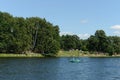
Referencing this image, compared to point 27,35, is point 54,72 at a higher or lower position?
lower

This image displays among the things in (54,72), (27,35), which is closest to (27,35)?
(27,35)

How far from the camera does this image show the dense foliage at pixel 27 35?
538 feet

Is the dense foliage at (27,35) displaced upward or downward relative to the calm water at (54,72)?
upward

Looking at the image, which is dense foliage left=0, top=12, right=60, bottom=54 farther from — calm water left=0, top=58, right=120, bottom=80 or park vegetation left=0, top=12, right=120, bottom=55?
calm water left=0, top=58, right=120, bottom=80

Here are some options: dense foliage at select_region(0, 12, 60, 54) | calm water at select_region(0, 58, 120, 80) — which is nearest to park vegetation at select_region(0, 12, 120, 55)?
dense foliage at select_region(0, 12, 60, 54)

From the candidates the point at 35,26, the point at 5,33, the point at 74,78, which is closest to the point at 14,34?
the point at 5,33

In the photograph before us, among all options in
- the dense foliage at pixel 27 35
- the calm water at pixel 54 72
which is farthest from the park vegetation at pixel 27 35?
the calm water at pixel 54 72

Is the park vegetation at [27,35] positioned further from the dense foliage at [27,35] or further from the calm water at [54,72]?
the calm water at [54,72]

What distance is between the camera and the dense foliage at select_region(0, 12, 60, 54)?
16400cm

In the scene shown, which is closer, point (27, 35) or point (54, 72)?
point (54, 72)

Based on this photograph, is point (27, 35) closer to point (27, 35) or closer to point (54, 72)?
point (27, 35)

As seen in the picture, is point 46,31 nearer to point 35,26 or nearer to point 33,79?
point 35,26

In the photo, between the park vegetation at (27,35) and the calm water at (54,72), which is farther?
the park vegetation at (27,35)

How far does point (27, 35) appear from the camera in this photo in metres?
172
